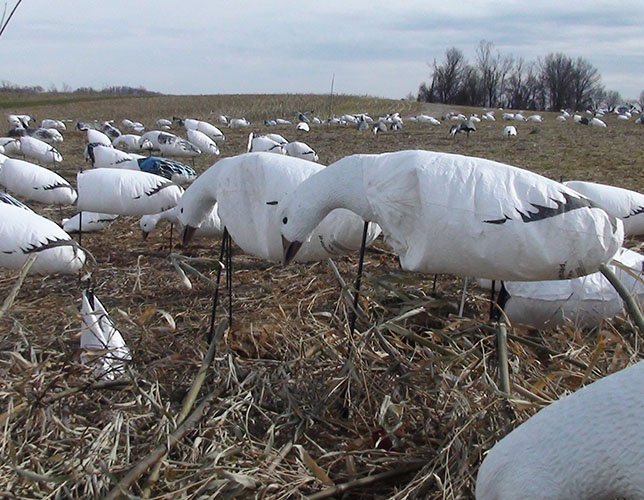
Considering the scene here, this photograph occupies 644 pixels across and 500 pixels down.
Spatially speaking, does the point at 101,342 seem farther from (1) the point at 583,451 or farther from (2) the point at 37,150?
(2) the point at 37,150

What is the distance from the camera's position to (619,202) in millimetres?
4328

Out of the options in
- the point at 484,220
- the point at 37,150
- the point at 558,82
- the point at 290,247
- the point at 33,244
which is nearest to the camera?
the point at 484,220

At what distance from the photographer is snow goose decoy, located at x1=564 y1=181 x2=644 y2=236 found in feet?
14.0

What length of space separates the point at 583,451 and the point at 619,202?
3560 mm

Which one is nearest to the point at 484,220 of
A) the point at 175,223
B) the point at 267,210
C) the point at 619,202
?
the point at 267,210

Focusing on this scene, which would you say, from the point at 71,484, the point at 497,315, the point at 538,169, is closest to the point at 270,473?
the point at 71,484

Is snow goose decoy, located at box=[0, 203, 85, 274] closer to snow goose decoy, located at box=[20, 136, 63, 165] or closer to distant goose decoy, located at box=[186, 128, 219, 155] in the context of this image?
snow goose decoy, located at box=[20, 136, 63, 165]

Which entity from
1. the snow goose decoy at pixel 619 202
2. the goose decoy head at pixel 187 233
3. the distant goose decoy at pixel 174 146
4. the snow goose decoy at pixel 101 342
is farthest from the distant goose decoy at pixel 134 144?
the snow goose decoy at pixel 101 342

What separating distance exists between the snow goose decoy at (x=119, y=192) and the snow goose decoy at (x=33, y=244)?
85 centimetres

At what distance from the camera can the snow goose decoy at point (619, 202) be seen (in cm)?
427

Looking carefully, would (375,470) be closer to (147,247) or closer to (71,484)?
(71,484)

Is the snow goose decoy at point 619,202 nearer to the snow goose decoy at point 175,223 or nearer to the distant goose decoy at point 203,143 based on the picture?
the snow goose decoy at point 175,223

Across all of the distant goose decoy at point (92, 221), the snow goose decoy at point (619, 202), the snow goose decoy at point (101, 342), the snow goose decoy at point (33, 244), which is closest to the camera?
the snow goose decoy at point (101, 342)

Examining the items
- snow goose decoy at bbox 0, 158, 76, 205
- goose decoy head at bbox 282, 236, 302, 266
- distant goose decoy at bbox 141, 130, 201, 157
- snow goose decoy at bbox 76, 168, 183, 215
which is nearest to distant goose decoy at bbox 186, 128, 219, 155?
distant goose decoy at bbox 141, 130, 201, 157
